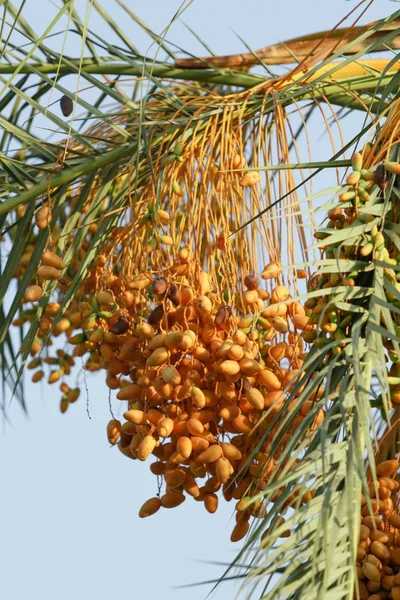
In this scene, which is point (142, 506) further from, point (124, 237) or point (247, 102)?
point (247, 102)

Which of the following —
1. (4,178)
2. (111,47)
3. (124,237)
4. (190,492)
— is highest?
(111,47)

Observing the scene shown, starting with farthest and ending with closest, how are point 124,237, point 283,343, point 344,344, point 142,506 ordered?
point 124,237, point 142,506, point 283,343, point 344,344

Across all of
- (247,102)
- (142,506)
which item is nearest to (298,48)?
(247,102)

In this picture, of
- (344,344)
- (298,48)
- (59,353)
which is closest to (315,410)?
(344,344)

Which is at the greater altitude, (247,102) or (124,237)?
(247,102)

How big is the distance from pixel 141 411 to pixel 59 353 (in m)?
1.09

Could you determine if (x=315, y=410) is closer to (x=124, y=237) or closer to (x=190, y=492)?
(x=190, y=492)

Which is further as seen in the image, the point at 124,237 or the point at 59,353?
the point at 59,353

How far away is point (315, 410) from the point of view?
5.08ft

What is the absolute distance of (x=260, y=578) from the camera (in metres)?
1.48

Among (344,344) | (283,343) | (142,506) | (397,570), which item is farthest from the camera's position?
(142,506)

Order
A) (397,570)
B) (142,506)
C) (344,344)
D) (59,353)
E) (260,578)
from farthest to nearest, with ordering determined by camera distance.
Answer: (59,353) → (142,506) → (397,570) → (344,344) → (260,578)

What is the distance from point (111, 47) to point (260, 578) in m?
1.25

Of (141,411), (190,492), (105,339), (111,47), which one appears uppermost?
(111,47)
